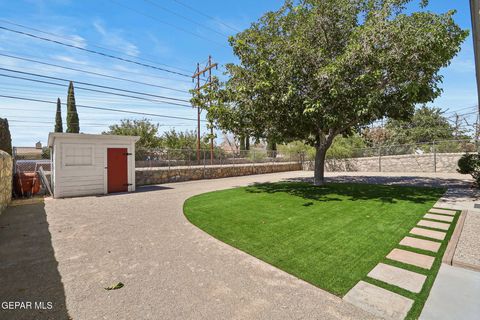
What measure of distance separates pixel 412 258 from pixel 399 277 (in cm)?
76

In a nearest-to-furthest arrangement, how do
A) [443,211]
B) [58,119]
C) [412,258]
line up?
[412,258], [443,211], [58,119]

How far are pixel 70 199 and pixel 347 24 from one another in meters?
12.8

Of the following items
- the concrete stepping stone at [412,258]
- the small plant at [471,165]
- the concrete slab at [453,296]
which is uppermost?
the small plant at [471,165]

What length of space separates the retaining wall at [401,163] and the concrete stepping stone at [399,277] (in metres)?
18.8

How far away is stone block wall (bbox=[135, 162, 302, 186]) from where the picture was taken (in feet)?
44.4

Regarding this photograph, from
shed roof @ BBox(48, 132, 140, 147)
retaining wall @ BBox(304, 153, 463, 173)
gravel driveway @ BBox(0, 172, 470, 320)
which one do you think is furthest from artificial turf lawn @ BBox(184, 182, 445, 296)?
retaining wall @ BBox(304, 153, 463, 173)

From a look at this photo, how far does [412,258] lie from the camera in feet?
11.9

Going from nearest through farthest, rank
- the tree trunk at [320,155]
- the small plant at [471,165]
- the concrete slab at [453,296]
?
the concrete slab at [453,296] < the small plant at [471,165] < the tree trunk at [320,155]

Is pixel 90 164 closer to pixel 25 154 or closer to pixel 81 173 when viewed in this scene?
pixel 81 173

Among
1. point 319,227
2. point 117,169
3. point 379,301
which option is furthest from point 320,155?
point 117,169

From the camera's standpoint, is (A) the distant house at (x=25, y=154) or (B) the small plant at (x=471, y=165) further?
(A) the distant house at (x=25, y=154)

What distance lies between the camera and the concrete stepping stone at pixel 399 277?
2.92 meters

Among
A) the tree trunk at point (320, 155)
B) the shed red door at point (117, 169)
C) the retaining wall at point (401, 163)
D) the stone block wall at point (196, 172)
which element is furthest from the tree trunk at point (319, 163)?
the retaining wall at point (401, 163)

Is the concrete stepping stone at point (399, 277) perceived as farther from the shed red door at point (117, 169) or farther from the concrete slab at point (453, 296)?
the shed red door at point (117, 169)
